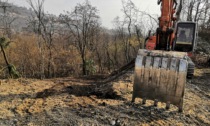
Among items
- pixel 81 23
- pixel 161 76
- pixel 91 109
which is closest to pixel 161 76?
pixel 161 76

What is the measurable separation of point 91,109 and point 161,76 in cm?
187

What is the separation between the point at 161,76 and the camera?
20.1 ft

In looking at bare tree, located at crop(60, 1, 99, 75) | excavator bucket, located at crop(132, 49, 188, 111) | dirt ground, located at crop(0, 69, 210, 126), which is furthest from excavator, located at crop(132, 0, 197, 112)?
bare tree, located at crop(60, 1, 99, 75)

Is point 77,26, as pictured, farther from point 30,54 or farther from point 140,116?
point 140,116

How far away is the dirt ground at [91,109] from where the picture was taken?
5359 mm

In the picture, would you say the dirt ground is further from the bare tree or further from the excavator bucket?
the bare tree

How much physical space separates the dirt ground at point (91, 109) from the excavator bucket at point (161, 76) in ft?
1.05

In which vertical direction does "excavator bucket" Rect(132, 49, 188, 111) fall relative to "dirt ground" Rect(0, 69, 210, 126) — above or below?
above

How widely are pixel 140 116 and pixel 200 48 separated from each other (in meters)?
18.7

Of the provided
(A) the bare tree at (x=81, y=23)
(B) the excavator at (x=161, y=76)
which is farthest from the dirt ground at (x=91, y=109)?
(A) the bare tree at (x=81, y=23)

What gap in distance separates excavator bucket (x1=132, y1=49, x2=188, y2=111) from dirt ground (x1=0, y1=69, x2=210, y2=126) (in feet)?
1.05

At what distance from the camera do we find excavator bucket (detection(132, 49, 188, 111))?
19.4 feet

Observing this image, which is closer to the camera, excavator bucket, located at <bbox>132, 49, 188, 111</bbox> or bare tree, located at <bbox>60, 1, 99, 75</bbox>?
excavator bucket, located at <bbox>132, 49, 188, 111</bbox>

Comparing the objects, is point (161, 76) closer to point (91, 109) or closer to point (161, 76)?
point (161, 76)
